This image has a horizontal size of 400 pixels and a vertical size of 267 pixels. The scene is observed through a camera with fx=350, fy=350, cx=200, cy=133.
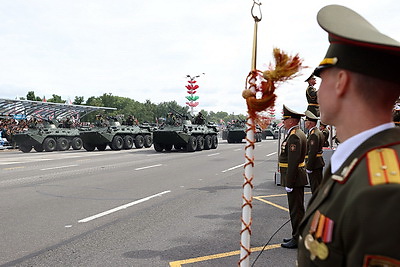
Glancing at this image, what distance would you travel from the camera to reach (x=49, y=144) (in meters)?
24.2

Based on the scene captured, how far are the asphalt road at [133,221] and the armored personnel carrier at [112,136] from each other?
13.1 meters

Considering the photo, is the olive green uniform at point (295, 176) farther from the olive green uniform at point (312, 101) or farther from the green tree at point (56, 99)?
the green tree at point (56, 99)

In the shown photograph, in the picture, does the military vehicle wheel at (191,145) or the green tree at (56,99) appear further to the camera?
the green tree at (56,99)

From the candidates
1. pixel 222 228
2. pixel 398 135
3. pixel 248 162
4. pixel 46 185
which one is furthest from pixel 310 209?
pixel 46 185

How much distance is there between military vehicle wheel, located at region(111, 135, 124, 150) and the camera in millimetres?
24109

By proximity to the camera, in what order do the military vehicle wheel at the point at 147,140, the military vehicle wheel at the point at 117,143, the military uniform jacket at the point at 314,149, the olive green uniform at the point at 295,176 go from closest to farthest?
the olive green uniform at the point at 295,176 < the military uniform jacket at the point at 314,149 < the military vehicle wheel at the point at 117,143 < the military vehicle wheel at the point at 147,140

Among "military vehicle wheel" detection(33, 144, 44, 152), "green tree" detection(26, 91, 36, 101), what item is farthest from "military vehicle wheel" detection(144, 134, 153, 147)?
"green tree" detection(26, 91, 36, 101)

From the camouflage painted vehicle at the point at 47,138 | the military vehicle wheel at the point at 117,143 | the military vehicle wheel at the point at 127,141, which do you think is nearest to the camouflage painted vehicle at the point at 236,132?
the military vehicle wheel at the point at 127,141

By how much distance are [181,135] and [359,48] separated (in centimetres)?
2038

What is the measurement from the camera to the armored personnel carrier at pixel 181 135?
71.1 feet

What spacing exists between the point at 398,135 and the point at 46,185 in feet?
30.4

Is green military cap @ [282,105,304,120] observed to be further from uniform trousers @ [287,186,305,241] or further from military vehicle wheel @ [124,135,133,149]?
military vehicle wheel @ [124,135,133,149]

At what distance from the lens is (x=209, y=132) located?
83.3 feet

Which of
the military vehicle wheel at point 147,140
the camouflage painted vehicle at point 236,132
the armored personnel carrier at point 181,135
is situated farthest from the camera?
A: the camouflage painted vehicle at point 236,132
